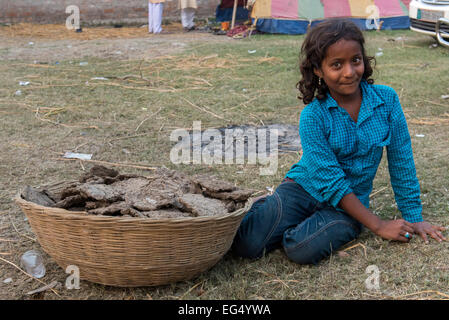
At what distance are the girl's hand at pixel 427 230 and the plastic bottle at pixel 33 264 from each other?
5.83 ft

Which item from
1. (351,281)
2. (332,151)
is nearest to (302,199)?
(332,151)

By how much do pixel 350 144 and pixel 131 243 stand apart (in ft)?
3.68

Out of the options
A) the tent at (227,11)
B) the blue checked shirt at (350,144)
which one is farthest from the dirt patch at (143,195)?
the tent at (227,11)

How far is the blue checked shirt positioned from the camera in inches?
96.0

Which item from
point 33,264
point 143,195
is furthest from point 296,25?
point 33,264

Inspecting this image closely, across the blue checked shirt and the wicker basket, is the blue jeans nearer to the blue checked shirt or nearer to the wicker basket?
the blue checked shirt

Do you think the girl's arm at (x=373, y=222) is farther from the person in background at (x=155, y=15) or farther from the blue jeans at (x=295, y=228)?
the person in background at (x=155, y=15)

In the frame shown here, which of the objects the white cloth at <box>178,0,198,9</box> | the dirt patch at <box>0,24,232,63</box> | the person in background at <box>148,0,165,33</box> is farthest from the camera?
the white cloth at <box>178,0,198,9</box>

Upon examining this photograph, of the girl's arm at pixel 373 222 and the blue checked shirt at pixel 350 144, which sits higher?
the blue checked shirt at pixel 350 144

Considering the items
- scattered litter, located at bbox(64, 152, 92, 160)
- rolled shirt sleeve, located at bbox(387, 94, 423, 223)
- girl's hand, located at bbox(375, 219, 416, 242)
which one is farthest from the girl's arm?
scattered litter, located at bbox(64, 152, 92, 160)

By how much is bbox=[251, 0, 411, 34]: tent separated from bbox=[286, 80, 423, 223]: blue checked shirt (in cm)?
817

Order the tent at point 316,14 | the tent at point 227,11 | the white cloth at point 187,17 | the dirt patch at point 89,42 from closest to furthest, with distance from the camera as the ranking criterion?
the dirt patch at point 89,42 < the tent at point 316,14 < the white cloth at point 187,17 < the tent at point 227,11

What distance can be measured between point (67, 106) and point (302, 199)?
336 centimetres

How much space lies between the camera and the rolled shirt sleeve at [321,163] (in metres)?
2.41
